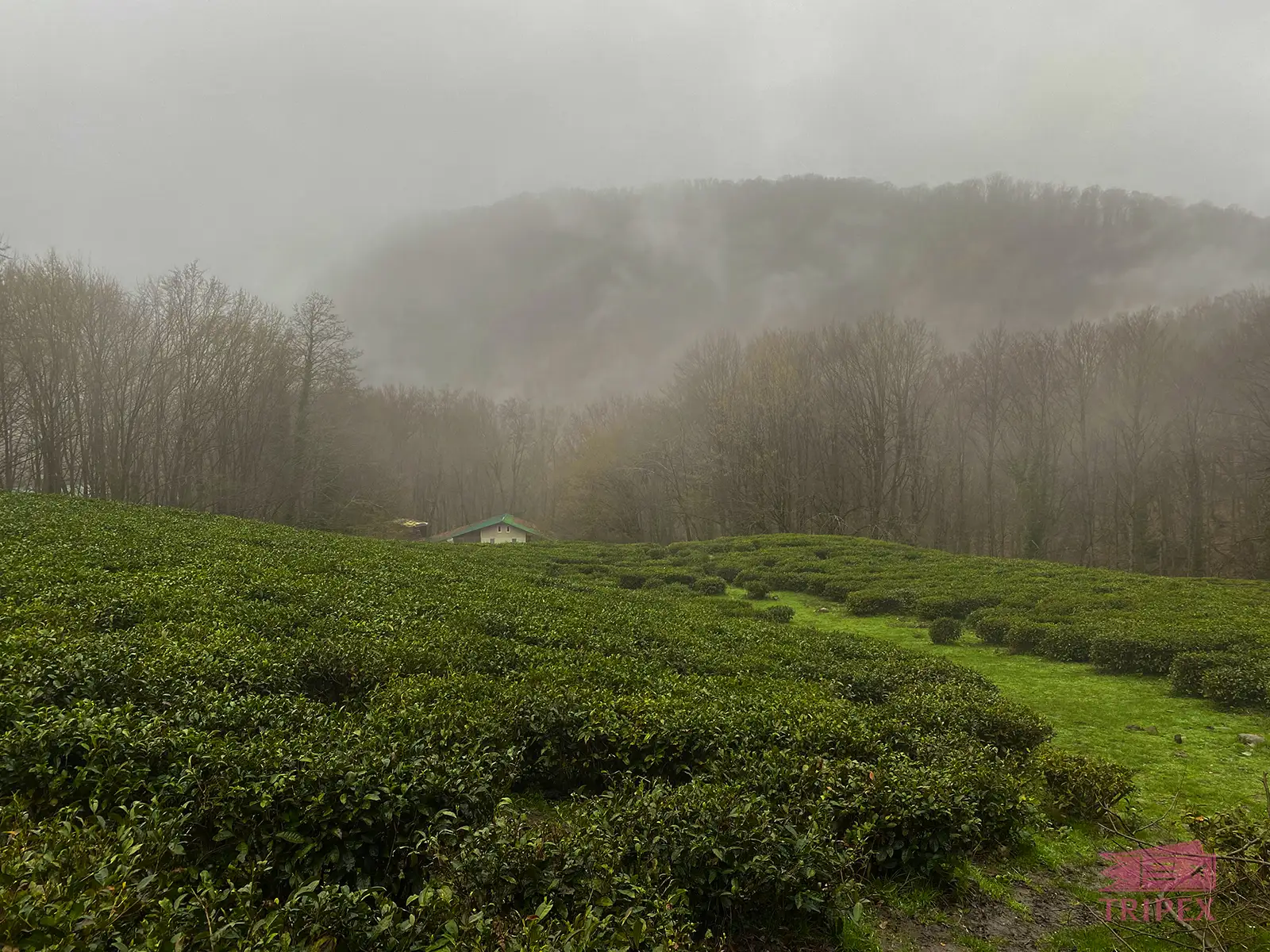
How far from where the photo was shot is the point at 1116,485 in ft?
127

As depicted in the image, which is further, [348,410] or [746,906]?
[348,410]

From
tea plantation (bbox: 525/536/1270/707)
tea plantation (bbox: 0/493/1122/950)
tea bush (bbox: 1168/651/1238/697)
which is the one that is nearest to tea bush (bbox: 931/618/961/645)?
tea plantation (bbox: 525/536/1270/707)

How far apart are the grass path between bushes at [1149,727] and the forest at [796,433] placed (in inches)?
1276

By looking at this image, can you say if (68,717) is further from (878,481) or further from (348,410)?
(348,410)

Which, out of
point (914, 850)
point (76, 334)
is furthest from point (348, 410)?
point (914, 850)

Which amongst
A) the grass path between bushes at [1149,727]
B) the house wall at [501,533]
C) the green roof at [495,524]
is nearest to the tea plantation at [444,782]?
the grass path between bushes at [1149,727]

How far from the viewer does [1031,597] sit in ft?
50.1

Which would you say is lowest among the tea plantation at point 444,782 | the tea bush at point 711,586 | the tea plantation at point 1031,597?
the tea bush at point 711,586

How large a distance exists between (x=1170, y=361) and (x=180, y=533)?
51.0 metres

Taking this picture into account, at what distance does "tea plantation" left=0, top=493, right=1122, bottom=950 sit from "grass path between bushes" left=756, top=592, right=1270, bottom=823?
3.37 ft

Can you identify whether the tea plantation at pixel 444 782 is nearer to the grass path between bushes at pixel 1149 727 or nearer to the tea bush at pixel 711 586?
the grass path between bushes at pixel 1149 727

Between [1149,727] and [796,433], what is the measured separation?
40.2 meters

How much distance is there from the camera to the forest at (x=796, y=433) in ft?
112

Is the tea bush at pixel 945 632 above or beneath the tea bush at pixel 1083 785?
beneath
